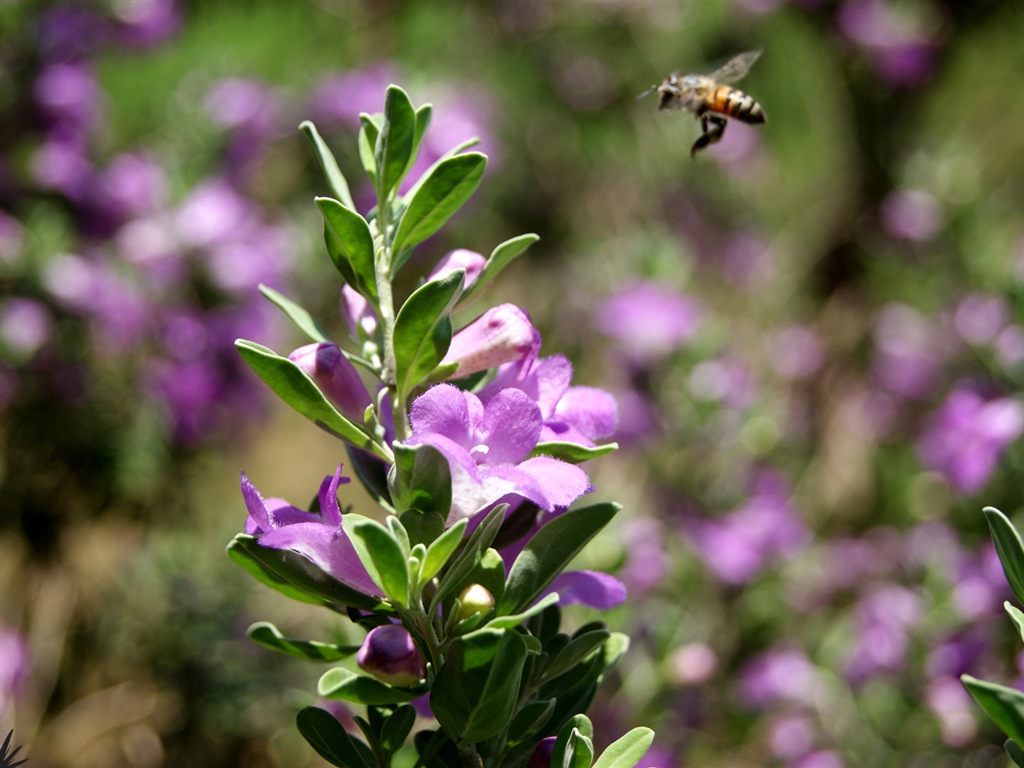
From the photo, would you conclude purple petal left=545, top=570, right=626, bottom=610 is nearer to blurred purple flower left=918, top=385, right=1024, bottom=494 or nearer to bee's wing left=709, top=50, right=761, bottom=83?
bee's wing left=709, top=50, right=761, bottom=83

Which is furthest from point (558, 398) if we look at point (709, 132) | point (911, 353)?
point (911, 353)

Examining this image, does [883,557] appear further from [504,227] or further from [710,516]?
[504,227]

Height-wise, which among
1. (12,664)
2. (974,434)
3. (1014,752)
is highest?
(1014,752)

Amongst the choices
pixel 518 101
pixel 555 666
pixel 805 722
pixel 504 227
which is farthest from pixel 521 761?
pixel 518 101

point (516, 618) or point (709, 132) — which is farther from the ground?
point (709, 132)

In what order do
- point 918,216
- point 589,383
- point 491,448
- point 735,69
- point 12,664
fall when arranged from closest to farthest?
point 491,448, point 735,69, point 12,664, point 918,216, point 589,383

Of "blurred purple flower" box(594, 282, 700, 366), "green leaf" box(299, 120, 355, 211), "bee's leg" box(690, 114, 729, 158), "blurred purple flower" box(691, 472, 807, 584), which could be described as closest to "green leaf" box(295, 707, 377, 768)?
"green leaf" box(299, 120, 355, 211)

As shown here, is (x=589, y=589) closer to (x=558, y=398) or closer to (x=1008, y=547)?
(x=558, y=398)
